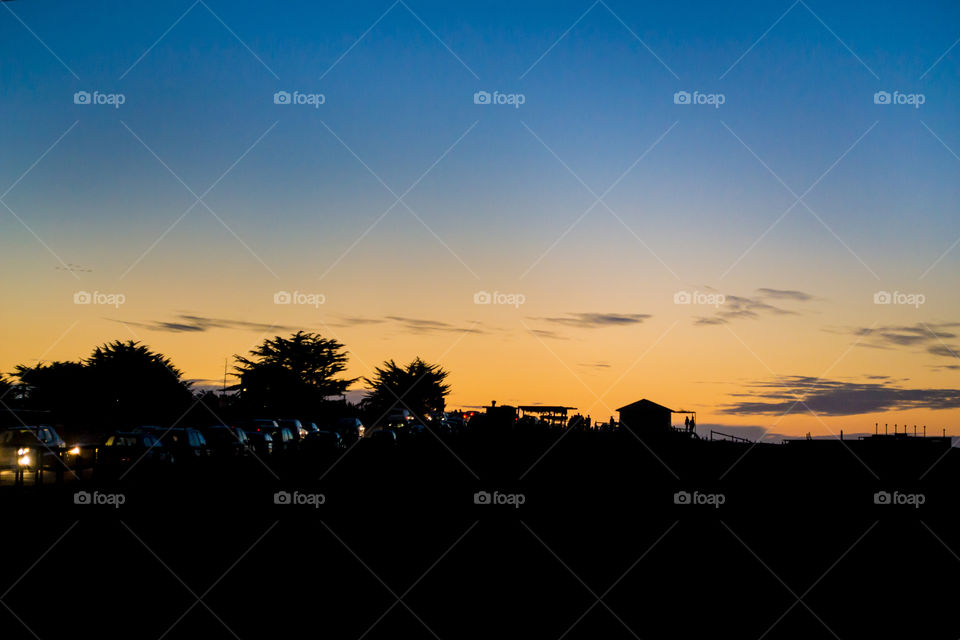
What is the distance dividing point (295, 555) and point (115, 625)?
4.36 meters

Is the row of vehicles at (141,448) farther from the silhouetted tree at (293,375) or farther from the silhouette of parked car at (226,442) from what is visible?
the silhouetted tree at (293,375)

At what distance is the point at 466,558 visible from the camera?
15.1 meters

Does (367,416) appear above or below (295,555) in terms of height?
above

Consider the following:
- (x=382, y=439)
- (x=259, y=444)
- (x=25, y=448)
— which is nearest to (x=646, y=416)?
(x=382, y=439)

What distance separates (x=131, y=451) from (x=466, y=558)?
1638cm

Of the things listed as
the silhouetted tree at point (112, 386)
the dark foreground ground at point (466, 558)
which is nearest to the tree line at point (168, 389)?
the silhouetted tree at point (112, 386)

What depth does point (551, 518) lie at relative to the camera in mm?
19953

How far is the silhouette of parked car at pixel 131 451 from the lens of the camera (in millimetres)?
26781

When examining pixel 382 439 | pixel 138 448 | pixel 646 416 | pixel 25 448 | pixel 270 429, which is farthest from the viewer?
pixel 646 416

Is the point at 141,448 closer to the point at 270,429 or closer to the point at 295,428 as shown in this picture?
the point at 270,429

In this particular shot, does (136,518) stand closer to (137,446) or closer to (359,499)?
(359,499)

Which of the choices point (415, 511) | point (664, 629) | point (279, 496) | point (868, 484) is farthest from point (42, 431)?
point (868, 484)

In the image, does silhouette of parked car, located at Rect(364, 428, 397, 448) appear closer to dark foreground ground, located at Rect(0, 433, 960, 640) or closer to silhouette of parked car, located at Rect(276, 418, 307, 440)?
silhouette of parked car, located at Rect(276, 418, 307, 440)

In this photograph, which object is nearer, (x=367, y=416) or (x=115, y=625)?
(x=115, y=625)
